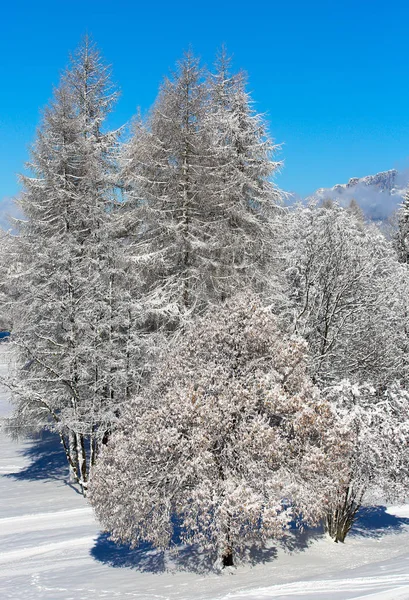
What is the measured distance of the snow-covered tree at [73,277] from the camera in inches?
611

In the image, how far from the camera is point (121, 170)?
17641mm

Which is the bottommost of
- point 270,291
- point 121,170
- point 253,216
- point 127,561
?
point 127,561

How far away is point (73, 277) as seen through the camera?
1570 cm

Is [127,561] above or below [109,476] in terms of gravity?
below

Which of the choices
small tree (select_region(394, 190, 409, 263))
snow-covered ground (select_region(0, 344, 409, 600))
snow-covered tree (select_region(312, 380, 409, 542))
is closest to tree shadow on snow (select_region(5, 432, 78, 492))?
snow-covered ground (select_region(0, 344, 409, 600))

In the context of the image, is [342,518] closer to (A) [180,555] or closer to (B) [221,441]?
(A) [180,555]

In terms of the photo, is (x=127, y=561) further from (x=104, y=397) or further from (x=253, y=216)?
(x=253, y=216)

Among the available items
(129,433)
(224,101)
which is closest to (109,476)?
(129,433)

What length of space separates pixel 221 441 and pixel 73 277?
8.97 meters

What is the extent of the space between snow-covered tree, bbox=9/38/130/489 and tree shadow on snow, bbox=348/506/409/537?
25.4 feet

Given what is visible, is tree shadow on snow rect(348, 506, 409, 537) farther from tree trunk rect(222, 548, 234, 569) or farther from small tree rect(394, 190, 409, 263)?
small tree rect(394, 190, 409, 263)

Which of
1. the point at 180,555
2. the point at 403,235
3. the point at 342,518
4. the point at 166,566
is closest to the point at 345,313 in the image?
the point at 342,518

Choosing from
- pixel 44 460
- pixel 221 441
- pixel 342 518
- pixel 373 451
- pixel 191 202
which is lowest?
pixel 342 518

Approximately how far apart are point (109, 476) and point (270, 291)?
360 inches
